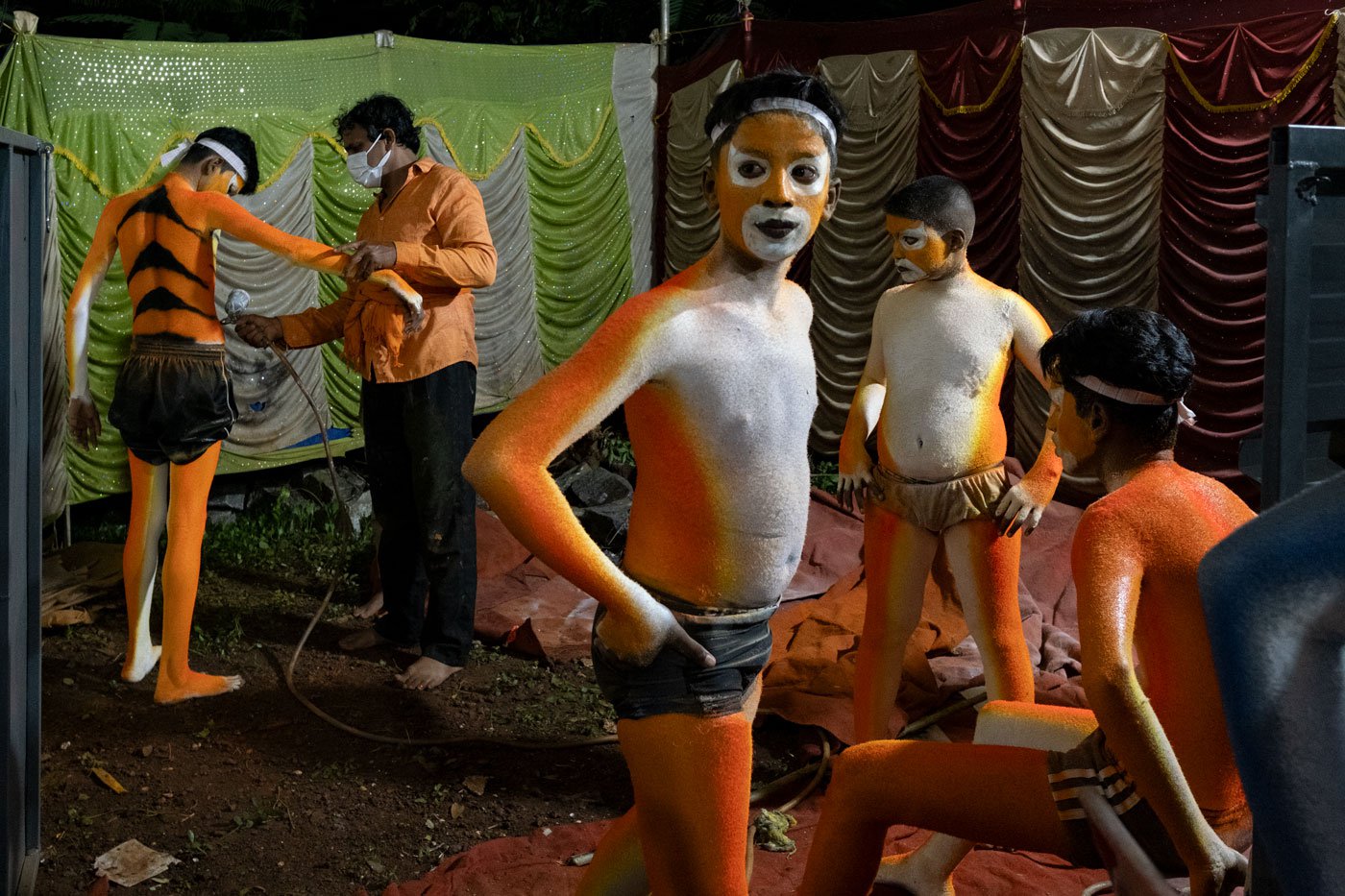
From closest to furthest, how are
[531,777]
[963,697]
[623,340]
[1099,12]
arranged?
[623,340]
[531,777]
[963,697]
[1099,12]

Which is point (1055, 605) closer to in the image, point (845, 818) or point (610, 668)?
point (845, 818)

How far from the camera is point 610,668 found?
222 cm

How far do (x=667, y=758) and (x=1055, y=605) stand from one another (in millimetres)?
4128

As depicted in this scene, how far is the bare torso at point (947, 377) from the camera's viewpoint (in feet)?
11.5

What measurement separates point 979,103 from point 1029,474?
4.78 m

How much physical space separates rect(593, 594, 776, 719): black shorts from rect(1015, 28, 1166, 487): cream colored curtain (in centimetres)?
536

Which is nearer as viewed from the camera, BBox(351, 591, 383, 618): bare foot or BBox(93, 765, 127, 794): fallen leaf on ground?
BBox(93, 765, 127, 794): fallen leaf on ground

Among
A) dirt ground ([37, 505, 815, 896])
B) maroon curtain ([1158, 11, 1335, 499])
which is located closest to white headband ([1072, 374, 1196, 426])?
dirt ground ([37, 505, 815, 896])

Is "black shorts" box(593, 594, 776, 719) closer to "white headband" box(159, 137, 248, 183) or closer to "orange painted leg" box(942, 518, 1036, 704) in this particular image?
"orange painted leg" box(942, 518, 1036, 704)

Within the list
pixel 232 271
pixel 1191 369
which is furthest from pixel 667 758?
pixel 232 271

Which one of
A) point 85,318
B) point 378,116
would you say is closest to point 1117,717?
point 378,116

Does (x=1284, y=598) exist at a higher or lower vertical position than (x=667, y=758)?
higher

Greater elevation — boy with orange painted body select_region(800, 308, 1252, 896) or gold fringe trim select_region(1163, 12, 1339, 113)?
gold fringe trim select_region(1163, 12, 1339, 113)

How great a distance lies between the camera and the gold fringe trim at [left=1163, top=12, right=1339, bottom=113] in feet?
20.9
